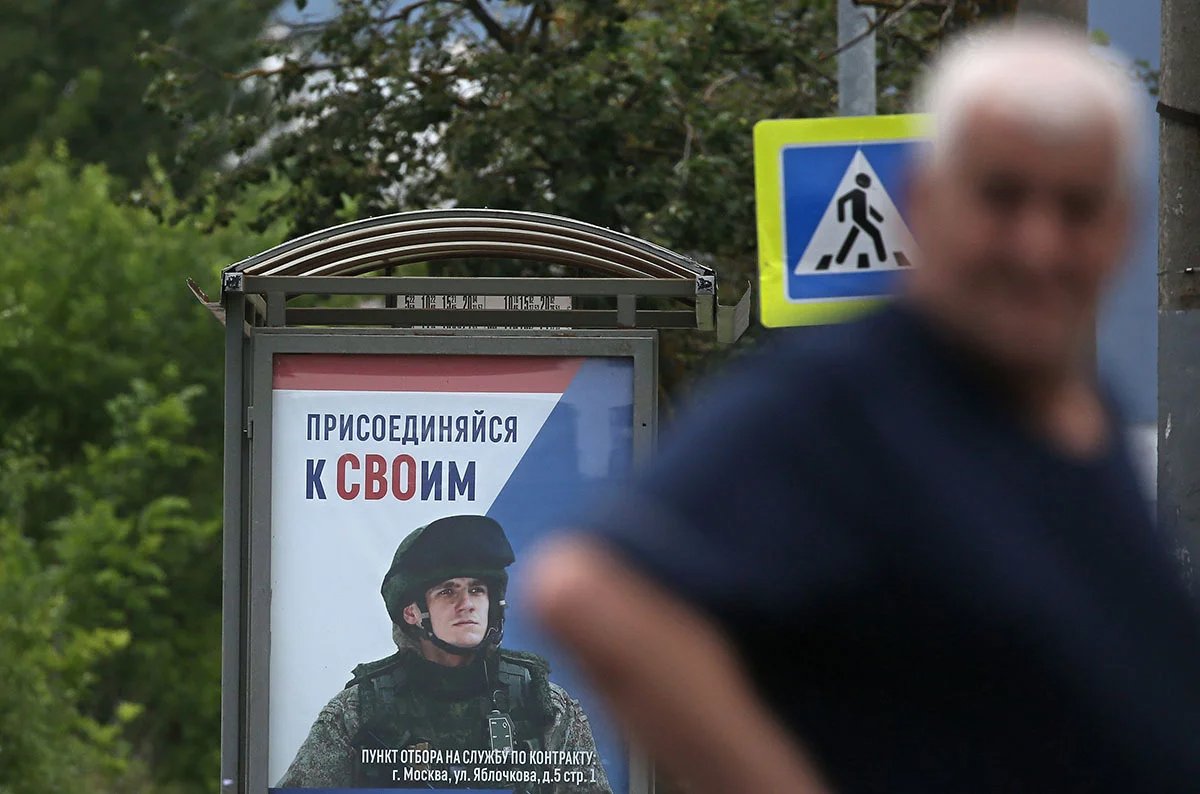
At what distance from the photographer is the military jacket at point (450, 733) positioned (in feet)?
18.4

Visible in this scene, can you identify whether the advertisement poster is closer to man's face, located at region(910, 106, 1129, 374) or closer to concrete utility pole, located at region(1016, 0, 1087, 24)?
concrete utility pole, located at region(1016, 0, 1087, 24)

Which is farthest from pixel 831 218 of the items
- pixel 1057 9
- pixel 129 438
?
pixel 129 438

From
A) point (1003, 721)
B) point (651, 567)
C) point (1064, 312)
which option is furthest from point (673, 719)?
point (1064, 312)

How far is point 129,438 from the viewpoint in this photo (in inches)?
738

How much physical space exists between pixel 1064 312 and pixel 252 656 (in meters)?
4.39

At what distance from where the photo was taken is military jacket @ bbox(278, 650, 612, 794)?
562cm

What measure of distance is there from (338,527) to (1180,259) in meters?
2.44

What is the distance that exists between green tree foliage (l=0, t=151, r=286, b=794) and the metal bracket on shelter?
37.8 ft

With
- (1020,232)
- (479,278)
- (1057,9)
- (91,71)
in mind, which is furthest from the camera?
(91,71)

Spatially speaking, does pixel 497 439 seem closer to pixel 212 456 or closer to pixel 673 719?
pixel 673 719

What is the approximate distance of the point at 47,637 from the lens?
1214 centimetres

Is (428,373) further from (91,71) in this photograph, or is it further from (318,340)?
(91,71)

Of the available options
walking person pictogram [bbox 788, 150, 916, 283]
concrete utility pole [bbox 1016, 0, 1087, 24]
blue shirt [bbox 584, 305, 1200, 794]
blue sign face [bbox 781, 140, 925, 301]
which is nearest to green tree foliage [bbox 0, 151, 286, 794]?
blue sign face [bbox 781, 140, 925, 301]

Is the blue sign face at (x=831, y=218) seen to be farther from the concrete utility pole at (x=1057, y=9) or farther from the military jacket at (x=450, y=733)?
the military jacket at (x=450, y=733)
